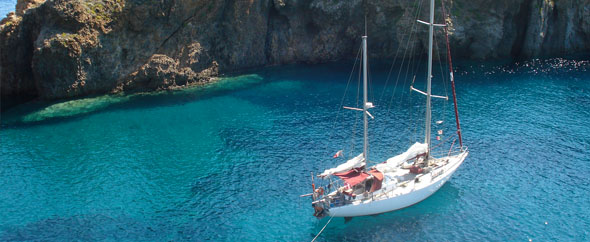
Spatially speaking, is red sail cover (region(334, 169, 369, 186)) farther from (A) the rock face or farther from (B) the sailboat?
(A) the rock face

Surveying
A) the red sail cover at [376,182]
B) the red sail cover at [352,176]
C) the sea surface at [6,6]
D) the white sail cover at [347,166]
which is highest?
the sea surface at [6,6]

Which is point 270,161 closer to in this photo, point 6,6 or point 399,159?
point 399,159

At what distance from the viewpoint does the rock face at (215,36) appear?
8112 centimetres

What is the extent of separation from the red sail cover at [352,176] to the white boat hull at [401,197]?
1.97 meters

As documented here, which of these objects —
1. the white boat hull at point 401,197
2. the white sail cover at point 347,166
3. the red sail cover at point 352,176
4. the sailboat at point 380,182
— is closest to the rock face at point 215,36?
the sailboat at point 380,182

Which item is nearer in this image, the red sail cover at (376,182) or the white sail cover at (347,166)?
the red sail cover at (376,182)

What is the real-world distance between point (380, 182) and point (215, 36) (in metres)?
57.1

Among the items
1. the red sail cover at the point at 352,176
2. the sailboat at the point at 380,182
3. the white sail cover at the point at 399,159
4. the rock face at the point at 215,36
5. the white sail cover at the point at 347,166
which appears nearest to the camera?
the sailboat at the point at 380,182

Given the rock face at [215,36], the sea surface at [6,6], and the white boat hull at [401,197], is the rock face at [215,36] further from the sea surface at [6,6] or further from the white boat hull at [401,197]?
the sea surface at [6,6]

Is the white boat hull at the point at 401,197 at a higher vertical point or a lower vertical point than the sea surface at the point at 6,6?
lower

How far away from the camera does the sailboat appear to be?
45.2 m

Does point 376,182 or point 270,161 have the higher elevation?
point 376,182

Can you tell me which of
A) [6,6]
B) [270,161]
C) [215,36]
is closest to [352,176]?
[270,161]

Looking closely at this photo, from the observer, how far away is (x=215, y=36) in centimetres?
9338
